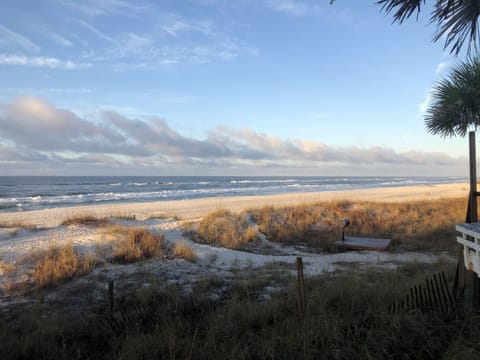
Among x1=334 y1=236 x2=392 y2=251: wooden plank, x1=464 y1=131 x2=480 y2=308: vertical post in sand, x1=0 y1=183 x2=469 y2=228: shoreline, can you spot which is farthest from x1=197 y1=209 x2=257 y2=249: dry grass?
x1=464 y1=131 x2=480 y2=308: vertical post in sand

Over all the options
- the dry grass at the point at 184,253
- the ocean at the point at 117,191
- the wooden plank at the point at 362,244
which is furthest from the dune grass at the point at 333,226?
the ocean at the point at 117,191

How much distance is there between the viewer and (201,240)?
11.7 meters

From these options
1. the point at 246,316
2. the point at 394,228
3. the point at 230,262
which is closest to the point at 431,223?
the point at 394,228

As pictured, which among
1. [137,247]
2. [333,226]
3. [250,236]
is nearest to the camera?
[137,247]

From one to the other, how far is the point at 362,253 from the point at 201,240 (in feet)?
17.9

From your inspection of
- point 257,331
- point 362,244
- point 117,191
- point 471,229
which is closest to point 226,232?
point 362,244

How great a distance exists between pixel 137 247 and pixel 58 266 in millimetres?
2228

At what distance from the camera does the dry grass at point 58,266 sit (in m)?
6.53

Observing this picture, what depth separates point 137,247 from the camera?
893 centimetres

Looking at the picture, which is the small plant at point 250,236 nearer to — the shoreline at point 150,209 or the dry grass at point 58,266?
the shoreline at point 150,209

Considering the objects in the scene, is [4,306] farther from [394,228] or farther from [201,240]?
[394,228]

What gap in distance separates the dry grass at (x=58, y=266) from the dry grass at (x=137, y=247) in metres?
0.72

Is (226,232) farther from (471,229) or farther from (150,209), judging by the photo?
(150,209)

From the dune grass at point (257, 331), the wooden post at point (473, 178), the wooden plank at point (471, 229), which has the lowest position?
the dune grass at point (257, 331)
